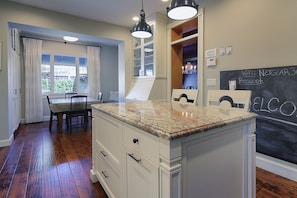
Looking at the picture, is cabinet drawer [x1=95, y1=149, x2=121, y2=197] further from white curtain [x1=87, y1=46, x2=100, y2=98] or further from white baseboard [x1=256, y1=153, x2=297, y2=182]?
white curtain [x1=87, y1=46, x2=100, y2=98]

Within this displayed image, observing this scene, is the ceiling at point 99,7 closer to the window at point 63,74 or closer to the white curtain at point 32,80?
the white curtain at point 32,80

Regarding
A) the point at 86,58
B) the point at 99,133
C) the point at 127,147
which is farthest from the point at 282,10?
the point at 86,58

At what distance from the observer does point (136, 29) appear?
95.9 inches

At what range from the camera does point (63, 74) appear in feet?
19.5

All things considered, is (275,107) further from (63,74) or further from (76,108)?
(63,74)

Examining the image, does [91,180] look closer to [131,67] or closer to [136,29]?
[136,29]

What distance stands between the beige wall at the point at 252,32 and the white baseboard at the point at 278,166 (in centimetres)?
122

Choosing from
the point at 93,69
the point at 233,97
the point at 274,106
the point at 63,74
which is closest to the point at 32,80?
the point at 63,74

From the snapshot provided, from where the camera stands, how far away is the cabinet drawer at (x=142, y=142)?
94cm

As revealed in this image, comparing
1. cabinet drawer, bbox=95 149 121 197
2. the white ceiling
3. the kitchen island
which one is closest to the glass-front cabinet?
the white ceiling

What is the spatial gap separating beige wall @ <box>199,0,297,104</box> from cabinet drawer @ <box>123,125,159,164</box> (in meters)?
2.11

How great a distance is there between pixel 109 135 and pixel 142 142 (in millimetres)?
648

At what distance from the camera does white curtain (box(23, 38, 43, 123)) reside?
5105 mm

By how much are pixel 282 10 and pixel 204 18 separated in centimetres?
129
